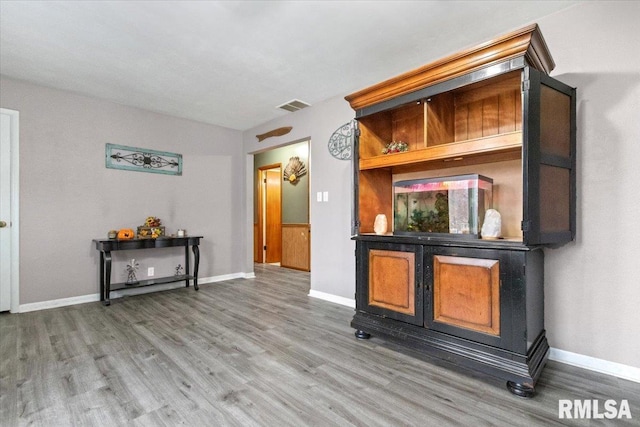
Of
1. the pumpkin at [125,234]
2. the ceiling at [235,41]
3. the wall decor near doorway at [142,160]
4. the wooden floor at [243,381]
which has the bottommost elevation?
the wooden floor at [243,381]

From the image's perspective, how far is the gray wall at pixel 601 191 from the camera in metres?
1.88

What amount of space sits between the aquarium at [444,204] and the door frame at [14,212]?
3852mm

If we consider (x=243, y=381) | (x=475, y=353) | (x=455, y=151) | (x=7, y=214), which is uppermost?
(x=455, y=151)

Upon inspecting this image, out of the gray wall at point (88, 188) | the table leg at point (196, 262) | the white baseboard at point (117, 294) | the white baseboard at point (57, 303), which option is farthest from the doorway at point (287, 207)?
the white baseboard at point (57, 303)

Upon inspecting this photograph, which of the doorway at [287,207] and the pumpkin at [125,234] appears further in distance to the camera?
the doorway at [287,207]

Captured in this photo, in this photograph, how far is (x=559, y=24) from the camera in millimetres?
2133

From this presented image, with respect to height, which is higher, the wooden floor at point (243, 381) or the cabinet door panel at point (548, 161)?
the cabinet door panel at point (548, 161)

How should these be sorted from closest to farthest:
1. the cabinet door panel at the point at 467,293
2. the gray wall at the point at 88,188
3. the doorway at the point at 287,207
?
the cabinet door panel at the point at 467,293 < the gray wall at the point at 88,188 < the doorway at the point at 287,207

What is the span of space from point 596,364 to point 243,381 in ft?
7.42

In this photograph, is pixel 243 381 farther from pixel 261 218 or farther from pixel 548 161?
pixel 261 218

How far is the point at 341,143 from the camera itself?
11.5 ft

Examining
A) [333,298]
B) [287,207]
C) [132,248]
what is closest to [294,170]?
[287,207]

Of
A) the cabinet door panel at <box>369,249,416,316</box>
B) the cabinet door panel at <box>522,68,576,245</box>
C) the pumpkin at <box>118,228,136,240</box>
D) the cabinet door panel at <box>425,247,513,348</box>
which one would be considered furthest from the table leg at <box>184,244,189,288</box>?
the cabinet door panel at <box>522,68,576,245</box>

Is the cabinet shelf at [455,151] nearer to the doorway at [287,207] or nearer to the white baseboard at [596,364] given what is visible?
the white baseboard at [596,364]
